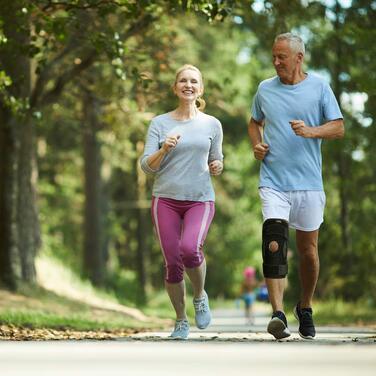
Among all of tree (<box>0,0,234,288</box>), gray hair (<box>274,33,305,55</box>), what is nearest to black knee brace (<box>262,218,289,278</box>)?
gray hair (<box>274,33,305,55</box>)

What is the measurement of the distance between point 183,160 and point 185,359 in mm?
2995

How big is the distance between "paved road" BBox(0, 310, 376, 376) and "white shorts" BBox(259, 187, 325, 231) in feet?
4.26

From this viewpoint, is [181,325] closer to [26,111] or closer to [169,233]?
[169,233]

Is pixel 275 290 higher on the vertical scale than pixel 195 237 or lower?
lower

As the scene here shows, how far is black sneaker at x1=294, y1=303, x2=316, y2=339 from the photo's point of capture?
9.47 meters

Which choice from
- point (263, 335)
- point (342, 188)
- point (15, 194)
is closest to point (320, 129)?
point (263, 335)

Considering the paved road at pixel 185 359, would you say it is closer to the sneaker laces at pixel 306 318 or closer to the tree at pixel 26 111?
the sneaker laces at pixel 306 318

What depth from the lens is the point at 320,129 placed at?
9281 millimetres

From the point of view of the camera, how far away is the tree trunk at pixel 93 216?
31000mm

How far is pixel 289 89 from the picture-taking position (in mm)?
9500

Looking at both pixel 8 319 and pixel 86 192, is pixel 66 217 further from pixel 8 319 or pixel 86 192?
pixel 8 319

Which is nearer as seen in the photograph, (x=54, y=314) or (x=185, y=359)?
(x=185, y=359)

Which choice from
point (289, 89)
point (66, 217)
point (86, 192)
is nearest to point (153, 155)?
point (289, 89)

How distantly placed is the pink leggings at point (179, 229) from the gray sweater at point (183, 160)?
79 mm
